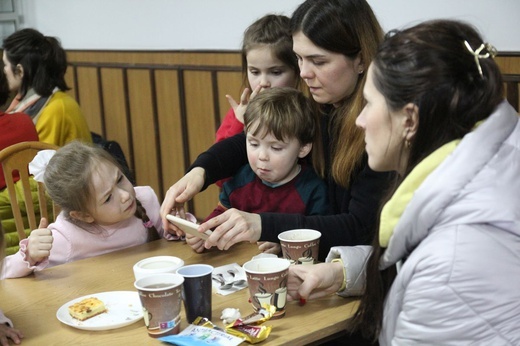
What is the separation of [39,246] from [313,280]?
834mm

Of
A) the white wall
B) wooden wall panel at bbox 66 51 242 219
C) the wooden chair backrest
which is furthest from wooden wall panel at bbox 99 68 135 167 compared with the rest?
the wooden chair backrest

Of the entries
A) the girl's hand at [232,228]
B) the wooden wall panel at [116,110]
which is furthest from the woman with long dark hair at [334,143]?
the wooden wall panel at [116,110]

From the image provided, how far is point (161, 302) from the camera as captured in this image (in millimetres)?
1621

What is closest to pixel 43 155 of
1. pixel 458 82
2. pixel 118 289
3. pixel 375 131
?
pixel 118 289

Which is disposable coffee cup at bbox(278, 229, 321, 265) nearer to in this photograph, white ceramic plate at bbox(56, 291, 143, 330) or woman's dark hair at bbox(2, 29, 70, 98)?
white ceramic plate at bbox(56, 291, 143, 330)

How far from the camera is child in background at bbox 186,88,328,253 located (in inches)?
93.6

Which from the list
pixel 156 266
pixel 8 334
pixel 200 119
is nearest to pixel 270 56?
pixel 156 266

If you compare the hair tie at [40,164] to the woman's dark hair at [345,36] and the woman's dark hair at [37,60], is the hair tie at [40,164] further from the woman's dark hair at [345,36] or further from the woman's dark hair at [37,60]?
the woman's dark hair at [37,60]

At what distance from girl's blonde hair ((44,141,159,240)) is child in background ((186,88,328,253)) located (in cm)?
40

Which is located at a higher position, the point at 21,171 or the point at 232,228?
the point at 232,228

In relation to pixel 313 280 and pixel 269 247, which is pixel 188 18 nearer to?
pixel 269 247

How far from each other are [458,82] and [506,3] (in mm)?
1678

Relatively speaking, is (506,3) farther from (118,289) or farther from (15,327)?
(15,327)

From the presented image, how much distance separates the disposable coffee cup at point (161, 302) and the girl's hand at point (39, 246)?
0.59 metres
